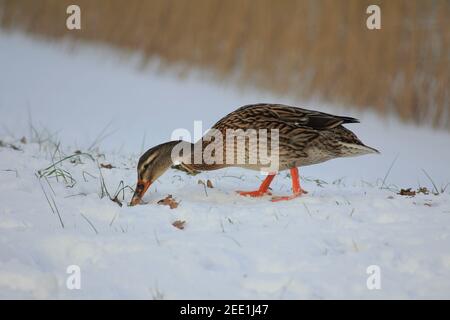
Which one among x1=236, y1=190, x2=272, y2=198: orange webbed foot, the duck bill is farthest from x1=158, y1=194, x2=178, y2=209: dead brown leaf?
x1=236, y1=190, x2=272, y2=198: orange webbed foot

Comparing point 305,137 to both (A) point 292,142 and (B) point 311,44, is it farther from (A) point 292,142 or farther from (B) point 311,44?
(B) point 311,44

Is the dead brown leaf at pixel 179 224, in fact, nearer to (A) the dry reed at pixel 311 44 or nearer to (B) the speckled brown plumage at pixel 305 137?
(B) the speckled brown plumage at pixel 305 137

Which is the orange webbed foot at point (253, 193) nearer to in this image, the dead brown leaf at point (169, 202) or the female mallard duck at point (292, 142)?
the female mallard duck at point (292, 142)

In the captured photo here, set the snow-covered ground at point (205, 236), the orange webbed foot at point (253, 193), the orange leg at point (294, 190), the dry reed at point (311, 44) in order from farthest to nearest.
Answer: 1. the dry reed at point (311, 44)
2. the orange webbed foot at point (253, 193)
3. the orange leg at point (294, 190)
4. the snow-covered ground at point (205, 236)

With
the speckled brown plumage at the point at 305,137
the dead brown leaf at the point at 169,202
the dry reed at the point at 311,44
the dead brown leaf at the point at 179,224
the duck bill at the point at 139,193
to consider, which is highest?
the dry reed at the point at 311,44

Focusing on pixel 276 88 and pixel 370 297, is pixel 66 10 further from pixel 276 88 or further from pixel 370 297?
pixel 370 297

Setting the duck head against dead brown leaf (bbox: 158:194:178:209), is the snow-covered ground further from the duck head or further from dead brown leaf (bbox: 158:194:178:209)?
the duck head

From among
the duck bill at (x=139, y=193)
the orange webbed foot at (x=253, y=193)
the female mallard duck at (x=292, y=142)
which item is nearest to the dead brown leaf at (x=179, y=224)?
the duck bill at (x=139, y=193)

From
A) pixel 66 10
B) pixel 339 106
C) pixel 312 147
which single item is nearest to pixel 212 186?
pixel 312 147

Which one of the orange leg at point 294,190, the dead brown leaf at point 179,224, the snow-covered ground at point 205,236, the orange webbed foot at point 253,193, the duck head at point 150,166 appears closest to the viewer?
the snow-covered ground at point 205,236

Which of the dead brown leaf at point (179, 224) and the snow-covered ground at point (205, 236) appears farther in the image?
the dead brown leaf at point (179, 224)

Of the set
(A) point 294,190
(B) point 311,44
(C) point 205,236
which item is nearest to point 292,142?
(A) point 294,190

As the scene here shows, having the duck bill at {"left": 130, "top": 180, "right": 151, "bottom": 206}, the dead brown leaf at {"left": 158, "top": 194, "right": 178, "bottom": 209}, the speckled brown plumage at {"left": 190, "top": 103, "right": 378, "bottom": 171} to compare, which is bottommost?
the dead brown leaf at {"left": 158, "top": 194, "right": 178, "bottom": 209}

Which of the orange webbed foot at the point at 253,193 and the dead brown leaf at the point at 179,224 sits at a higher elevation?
the dead brown leaf at the point at 179,224
